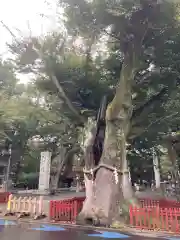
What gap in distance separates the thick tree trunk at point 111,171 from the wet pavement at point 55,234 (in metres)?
1.33

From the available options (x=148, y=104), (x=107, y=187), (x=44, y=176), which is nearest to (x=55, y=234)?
(x=107, y=187)

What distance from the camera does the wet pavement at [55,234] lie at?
340 inches

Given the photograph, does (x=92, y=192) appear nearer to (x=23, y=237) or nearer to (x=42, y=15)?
(x=23, y=237)

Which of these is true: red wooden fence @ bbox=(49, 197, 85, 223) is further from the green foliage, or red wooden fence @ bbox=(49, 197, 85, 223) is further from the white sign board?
the white sign board

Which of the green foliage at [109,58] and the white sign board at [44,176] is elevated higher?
the green foliage at [109,58]

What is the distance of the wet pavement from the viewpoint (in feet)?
28.4

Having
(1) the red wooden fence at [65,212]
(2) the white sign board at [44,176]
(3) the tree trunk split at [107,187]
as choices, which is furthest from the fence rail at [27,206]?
(2) the white sign board at [44,176]

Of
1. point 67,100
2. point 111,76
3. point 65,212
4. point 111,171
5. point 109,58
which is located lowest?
point 65,212

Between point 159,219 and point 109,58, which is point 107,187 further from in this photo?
point 109,58

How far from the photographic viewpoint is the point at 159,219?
10320mm

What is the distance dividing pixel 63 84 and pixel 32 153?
2654 centimetres

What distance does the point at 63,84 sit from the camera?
1493 cm

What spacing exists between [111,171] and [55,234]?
14.5 feet

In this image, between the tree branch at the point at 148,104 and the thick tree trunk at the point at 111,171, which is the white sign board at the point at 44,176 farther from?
the tree branch at the point at 148,104
